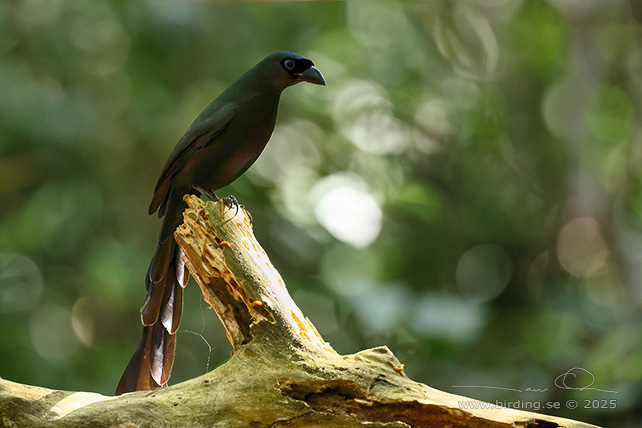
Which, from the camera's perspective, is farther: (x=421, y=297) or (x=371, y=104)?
(x=371, y=104)

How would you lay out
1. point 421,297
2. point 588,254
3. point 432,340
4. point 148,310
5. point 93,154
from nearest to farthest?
point 148,310
point 432,340
point 421,297
point 588,254
point 93,154

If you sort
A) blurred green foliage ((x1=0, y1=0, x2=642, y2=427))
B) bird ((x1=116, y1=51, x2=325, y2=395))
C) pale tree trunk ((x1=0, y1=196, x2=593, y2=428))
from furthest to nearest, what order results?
blurred green foliage ((x1=0, y1=0, x2=642, y2=427)) → bird ((x1=116, y1=51, x2=325, y2=395)) → pale tree trunk ((x1=0, y1=196, x2=593, y2=428))

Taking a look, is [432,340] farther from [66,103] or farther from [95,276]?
[66,103]

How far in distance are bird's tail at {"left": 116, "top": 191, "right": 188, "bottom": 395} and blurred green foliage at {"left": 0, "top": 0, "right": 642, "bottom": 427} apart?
2.07m

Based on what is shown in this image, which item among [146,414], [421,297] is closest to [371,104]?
[421,297]

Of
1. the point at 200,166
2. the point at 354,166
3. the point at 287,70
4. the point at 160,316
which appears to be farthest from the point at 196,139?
the point at 354,166

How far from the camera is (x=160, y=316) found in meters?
2.41

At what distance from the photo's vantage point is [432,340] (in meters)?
4.17

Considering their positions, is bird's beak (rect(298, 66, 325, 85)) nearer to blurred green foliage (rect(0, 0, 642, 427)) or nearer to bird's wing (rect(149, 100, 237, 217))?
bird's wing (rect(149, 100, 237, 217))

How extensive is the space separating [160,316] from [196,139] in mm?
641

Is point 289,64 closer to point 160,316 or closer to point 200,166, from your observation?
point 200,166

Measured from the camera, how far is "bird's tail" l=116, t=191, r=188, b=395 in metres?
2.38

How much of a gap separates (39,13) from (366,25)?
8.41 ft

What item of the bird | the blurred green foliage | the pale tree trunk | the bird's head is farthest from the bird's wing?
the blurred green foliage
